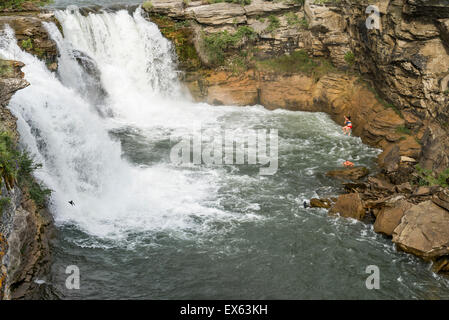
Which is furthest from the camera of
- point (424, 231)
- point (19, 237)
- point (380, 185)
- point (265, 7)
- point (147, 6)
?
point (265, 7)

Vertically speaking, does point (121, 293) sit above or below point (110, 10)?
below

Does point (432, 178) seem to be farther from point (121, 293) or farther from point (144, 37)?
point (144, 37)

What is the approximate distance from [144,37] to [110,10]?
2.08m

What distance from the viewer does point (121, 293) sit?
29.5ft

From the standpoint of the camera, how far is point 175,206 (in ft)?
40.5

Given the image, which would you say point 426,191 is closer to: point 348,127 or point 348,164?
point 348,164

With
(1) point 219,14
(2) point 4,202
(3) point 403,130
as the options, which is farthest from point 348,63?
(2) point 4,202

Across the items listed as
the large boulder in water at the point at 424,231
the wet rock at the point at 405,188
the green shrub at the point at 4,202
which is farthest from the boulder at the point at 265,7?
the green shrub at the point at 4,202

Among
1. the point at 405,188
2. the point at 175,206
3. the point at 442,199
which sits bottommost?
the point at 175,206

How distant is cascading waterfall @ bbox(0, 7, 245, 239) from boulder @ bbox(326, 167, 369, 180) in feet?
14.2

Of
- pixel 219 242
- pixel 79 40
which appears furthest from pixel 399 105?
pixel 79 40

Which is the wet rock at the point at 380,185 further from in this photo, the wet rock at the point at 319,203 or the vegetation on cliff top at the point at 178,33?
the vegetation on cliff top at the point at 178,33

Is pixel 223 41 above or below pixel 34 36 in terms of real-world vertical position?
below
